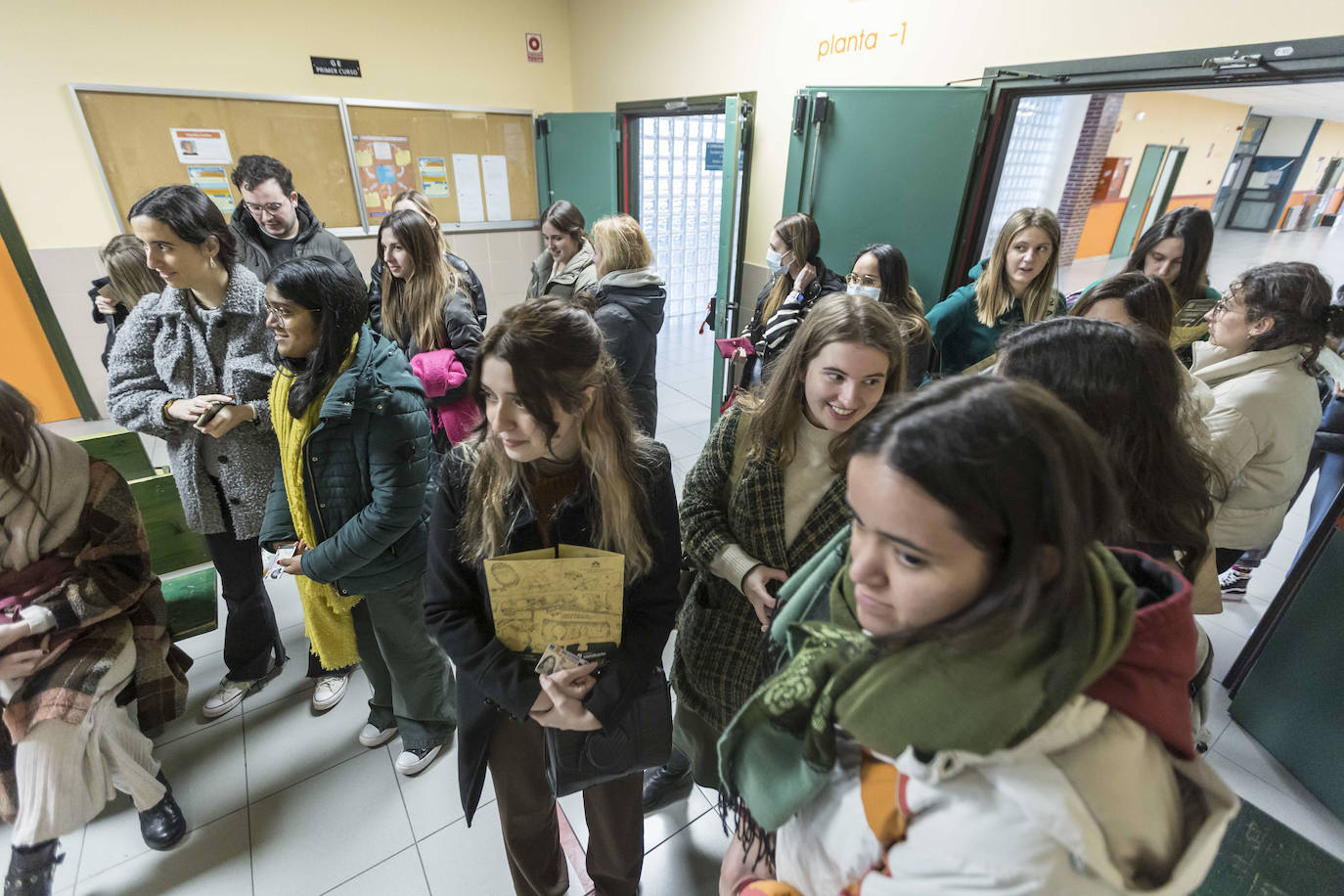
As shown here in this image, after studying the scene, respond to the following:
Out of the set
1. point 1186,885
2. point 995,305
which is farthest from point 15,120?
point 1186,885

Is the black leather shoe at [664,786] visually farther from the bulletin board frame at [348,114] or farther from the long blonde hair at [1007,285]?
the bulletin board frame at [348,114]

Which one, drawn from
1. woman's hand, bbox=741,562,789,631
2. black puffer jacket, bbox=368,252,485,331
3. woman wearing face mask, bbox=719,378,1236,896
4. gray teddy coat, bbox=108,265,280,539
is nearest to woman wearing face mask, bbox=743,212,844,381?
black puffer jacket, bbox=368,252,485,331

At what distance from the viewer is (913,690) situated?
2.04ft

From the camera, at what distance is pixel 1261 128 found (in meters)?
7.34

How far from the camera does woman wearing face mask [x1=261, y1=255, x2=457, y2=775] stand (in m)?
1.49

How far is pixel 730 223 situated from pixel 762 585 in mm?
2683

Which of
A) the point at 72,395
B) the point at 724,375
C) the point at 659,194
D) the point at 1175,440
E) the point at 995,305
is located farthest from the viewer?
the point at 659,194

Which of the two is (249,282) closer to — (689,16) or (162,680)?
(162,680)

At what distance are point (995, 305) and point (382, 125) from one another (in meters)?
4.96

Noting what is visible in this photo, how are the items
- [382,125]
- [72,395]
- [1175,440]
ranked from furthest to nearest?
[382,125] < [72,395] < [1175,440]

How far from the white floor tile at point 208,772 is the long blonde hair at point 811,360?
2043 millimetres

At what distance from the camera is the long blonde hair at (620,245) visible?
2762mm

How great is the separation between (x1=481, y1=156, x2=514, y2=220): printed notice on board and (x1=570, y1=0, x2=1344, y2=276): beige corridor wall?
102cm

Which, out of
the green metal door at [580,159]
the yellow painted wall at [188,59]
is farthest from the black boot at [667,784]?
the yellow painted wall at [188,59]
